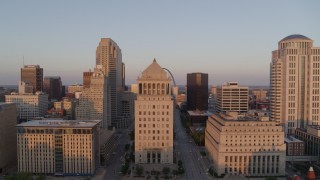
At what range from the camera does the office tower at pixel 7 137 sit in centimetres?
14725

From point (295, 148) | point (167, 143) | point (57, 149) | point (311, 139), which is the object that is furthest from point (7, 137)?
point (311, 139)

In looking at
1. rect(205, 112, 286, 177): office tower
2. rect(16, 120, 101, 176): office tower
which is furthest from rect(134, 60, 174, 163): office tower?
rect(205, 112, 286, 177): office tower

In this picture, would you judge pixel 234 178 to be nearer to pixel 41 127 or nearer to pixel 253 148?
pixel 253 148

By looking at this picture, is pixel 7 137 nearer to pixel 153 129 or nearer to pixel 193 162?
pixel 153 129

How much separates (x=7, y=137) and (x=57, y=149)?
32.3 meters

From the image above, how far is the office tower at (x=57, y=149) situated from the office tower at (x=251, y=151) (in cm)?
5774

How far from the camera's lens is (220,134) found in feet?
461

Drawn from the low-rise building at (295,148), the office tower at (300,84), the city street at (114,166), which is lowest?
the city street at (114,166)

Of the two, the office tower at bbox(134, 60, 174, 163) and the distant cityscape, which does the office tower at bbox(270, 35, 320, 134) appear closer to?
the distant cityscape

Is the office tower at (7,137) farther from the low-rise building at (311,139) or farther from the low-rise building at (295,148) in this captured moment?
the low-rise building at (311,139)

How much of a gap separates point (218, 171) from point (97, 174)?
5357cm

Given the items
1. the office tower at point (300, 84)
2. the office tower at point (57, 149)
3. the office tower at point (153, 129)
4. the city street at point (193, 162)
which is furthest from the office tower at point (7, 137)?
the office tower at point (300, 84)

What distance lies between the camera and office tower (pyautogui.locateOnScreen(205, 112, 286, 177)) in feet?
458

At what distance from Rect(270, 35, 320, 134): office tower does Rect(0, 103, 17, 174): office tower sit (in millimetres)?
151714
